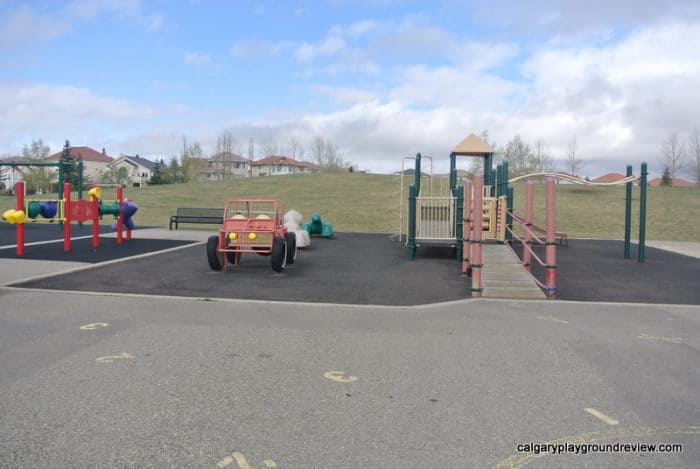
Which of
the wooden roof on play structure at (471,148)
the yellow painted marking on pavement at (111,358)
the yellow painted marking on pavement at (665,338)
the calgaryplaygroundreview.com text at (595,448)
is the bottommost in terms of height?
the calgaryplaygroundreview.com text at (595,448)

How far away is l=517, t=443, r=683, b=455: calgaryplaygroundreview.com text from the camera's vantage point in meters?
3.68

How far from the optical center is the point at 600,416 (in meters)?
4.27

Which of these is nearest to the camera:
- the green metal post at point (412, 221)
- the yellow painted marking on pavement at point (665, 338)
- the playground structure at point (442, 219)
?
the yellow painted marking on pavement at point (665, 338)

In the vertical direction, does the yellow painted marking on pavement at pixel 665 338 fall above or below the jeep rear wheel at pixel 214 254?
below

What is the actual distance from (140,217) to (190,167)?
44.7m

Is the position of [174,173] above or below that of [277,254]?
above

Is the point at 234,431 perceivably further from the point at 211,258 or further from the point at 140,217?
the point at 140,217

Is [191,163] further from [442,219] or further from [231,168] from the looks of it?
[442,219]

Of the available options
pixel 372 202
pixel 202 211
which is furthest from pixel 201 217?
pixel 372 202

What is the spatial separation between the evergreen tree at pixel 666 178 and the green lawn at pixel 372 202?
18926mm

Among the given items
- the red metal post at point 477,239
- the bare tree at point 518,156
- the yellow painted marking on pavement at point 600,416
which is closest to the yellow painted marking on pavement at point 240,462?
the yellow painted marking on pavement at point 600,416

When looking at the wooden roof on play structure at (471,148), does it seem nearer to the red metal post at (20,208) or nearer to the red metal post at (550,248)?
the red metal post at (550,248)

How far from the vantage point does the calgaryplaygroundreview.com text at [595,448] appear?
368cm

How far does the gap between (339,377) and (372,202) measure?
103 ft
